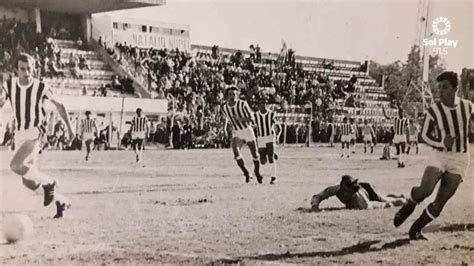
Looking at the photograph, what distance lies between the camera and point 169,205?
11.4 feet

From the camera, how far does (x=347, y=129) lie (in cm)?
391

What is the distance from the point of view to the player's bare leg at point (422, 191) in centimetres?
389

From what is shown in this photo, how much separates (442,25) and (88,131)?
1.69 meters

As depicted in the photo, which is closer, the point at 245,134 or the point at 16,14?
the point at 16,14

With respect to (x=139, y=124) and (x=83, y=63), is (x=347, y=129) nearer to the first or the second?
(x=139, y=124)

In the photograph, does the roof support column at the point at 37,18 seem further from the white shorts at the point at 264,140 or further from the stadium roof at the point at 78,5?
the white shorts at the point at 264,140

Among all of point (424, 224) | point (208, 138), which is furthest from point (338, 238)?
point (208, 138)

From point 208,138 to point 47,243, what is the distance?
749 mm

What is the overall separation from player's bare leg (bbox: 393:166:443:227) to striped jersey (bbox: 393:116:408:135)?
0.20 m

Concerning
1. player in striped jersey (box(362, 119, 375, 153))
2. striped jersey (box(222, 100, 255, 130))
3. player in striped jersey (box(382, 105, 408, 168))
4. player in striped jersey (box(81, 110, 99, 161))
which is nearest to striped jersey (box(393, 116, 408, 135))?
player in striped jersey (box(382, 105, 408, 168))

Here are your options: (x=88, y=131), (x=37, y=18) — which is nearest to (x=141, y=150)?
(x=88, y=131)

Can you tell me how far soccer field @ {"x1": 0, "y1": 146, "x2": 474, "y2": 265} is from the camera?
3264mm

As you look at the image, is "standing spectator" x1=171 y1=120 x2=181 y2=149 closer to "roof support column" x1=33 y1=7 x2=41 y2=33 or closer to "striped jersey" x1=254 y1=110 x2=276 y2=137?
"striped jersey" x1=254 y1=110 x2=276 y2=137

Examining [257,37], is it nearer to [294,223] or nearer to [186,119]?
[186,119]
